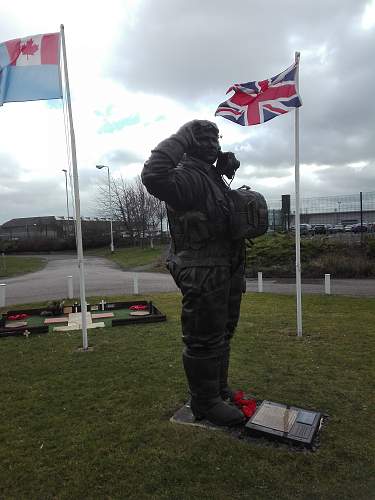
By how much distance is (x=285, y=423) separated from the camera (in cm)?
401

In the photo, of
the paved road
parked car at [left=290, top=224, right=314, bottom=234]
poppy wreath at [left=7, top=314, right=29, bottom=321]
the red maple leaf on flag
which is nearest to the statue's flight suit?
the red maple leaf on flag

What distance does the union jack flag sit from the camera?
649 cm

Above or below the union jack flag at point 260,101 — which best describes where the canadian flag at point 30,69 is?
above

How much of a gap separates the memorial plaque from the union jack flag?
4.22 metres

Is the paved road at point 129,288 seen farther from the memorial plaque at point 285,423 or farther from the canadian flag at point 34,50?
the memorial plaque at point 285,423

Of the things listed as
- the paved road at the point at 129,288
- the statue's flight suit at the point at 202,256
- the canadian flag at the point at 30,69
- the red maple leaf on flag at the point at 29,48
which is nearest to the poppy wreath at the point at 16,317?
the paved road at the point at 129,288

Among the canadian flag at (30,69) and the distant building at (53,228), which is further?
the distant building at (53,228)

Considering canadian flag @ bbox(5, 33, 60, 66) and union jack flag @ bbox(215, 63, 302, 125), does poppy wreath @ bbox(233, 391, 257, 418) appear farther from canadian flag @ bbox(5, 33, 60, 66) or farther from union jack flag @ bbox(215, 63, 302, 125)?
canadian flag @ bbox(5, 33, 60, 66)

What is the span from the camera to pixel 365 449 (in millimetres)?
3705

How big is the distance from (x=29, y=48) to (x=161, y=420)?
5.67 meters

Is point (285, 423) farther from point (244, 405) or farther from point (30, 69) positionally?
point (30, 69)

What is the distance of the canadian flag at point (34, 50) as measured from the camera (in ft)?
20.9

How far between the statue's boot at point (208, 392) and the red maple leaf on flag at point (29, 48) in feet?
17.3

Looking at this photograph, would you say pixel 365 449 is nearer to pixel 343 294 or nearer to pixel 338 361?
pixel 338 361
